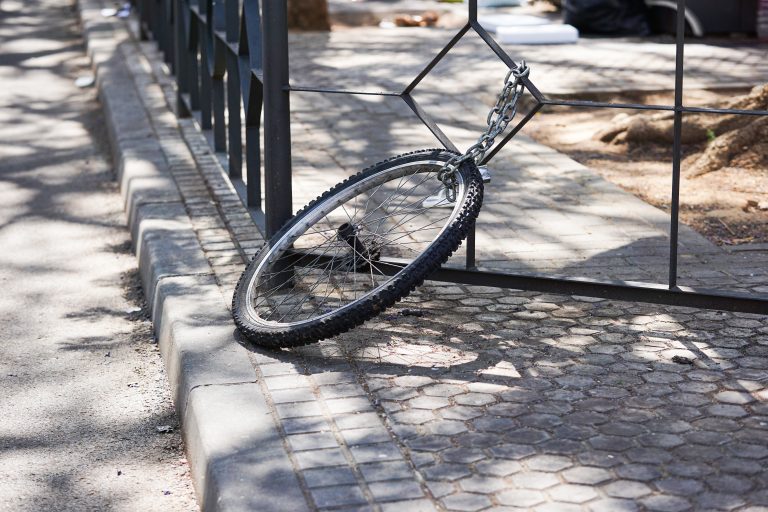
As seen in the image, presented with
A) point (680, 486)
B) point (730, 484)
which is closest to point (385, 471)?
point (680, 486)

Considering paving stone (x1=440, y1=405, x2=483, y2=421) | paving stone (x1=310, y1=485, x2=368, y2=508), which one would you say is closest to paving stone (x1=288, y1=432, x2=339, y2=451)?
paving stone (x1=310, y1=485, x2=368, y2=508)

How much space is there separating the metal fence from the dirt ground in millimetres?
1208

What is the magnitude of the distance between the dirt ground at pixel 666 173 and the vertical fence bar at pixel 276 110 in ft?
7.48

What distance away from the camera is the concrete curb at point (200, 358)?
335 cm

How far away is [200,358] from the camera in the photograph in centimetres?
423

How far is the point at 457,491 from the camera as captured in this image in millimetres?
3248

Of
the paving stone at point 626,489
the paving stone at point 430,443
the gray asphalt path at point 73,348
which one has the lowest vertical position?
the gray asphalt path at point 73,348

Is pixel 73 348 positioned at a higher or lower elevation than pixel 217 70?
lower

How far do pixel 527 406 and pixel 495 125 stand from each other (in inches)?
43.4

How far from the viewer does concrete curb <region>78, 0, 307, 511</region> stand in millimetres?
3346

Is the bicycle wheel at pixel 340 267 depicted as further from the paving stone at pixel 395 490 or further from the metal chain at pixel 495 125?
the paving stone at pixel 395 490

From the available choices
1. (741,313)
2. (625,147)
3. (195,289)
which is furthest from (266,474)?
(625,147)

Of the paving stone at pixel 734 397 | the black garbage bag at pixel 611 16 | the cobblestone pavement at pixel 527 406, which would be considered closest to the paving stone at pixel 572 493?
the cobblestone pavement at pixel 527 406

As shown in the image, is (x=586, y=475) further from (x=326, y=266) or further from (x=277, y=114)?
(x=277, y=114)
